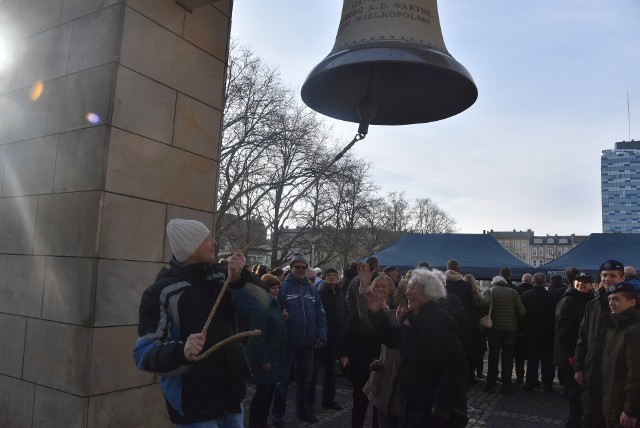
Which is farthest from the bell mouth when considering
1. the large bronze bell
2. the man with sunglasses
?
the man with sunglasses

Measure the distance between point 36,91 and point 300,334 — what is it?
12.2 feet

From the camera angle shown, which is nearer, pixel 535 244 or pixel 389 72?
pixel 389 72

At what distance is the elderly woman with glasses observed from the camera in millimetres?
3053

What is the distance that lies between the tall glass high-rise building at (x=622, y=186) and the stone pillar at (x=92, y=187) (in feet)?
487

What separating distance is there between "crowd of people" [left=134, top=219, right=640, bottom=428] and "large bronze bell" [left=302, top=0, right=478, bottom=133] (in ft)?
3.52

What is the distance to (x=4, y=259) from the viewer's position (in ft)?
10.7

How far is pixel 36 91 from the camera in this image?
131 inches

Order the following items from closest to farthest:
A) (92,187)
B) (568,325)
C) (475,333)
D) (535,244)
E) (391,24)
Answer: (391,24)
(92,187)
(568,325)
(475,333)
(535,244)

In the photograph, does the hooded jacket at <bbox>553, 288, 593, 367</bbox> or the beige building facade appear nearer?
the hooded jacket at <bbox>553, 288, 593, 367</bbox>

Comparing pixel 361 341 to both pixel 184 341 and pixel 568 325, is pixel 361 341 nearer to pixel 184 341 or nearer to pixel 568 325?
pixel 184 341

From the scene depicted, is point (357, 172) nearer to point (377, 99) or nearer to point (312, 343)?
point (312, 343)

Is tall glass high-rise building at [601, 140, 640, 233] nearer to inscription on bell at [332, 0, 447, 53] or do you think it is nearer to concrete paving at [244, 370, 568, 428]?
concrete paving at [244, 370, 568, 428]

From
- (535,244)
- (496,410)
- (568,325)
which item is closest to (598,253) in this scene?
(568,325)

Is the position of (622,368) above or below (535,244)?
below
